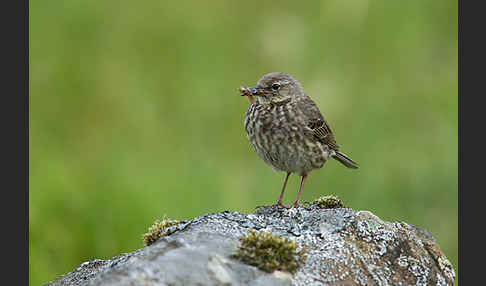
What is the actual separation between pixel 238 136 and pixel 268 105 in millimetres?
2044

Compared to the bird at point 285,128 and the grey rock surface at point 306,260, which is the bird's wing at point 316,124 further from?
the grey rock surface at point 306,260

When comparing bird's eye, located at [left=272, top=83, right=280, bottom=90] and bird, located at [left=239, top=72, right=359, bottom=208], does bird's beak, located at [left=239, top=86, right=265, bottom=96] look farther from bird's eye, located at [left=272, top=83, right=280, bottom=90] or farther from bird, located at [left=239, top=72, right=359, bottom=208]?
bird's eye, located at [left=272, top=83, right=280, bottom=90]

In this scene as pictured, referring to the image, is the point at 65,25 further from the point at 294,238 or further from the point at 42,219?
the point at 294,238

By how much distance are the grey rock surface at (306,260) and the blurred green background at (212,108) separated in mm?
2537

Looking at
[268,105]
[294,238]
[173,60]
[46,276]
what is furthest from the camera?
[173,60]

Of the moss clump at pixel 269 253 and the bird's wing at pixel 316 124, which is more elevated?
the bird's wing at pixel 316 124

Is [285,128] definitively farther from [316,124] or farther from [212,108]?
[212,108]

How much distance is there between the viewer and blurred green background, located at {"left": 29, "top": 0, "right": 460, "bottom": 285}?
787cm

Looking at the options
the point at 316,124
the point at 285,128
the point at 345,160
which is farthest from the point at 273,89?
the point at 345,160

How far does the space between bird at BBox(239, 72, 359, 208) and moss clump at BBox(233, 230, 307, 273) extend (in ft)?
6.21

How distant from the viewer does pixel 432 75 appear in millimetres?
9281

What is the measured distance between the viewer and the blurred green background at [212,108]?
7.87m

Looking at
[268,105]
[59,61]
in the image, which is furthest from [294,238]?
[59,61]

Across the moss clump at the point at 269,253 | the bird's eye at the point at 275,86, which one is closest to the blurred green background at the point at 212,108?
the bird's eye at the point at 275,86
